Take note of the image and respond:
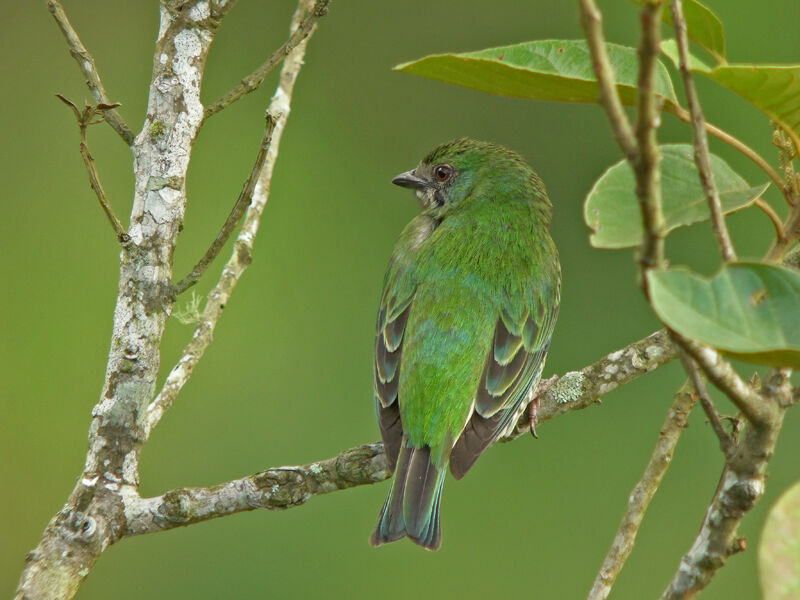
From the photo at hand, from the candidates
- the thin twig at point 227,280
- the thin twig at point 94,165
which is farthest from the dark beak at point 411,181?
the thin twig at point 94,165

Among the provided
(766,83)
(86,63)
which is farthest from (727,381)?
(86,63)

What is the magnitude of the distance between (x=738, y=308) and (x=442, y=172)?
352cm

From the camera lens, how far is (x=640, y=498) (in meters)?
2.56

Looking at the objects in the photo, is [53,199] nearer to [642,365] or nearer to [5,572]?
[5,572]

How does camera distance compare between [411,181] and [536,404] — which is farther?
[411,181]

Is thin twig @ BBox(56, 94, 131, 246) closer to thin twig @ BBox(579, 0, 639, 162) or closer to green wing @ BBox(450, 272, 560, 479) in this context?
green wing @ BBox(450, 272, 560, 479)

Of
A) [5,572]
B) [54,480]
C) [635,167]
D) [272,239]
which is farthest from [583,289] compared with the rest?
[635,167]

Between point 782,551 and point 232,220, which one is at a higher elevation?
point 232,220

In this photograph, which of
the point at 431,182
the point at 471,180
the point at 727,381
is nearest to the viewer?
the point at 727,381

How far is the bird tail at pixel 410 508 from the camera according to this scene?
3.32 meters

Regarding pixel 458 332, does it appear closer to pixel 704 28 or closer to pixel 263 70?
pixel 263 70

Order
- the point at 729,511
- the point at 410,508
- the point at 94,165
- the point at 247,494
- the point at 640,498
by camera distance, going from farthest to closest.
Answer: the point at 410,508, the point at 247,494, the point at 94,165, the point at 640,498, the point at 729,511

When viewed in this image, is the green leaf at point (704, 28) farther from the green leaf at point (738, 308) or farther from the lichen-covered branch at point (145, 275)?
the lichen-covered branch at point (145, 275)

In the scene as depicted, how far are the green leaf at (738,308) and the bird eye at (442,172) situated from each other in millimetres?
3400
